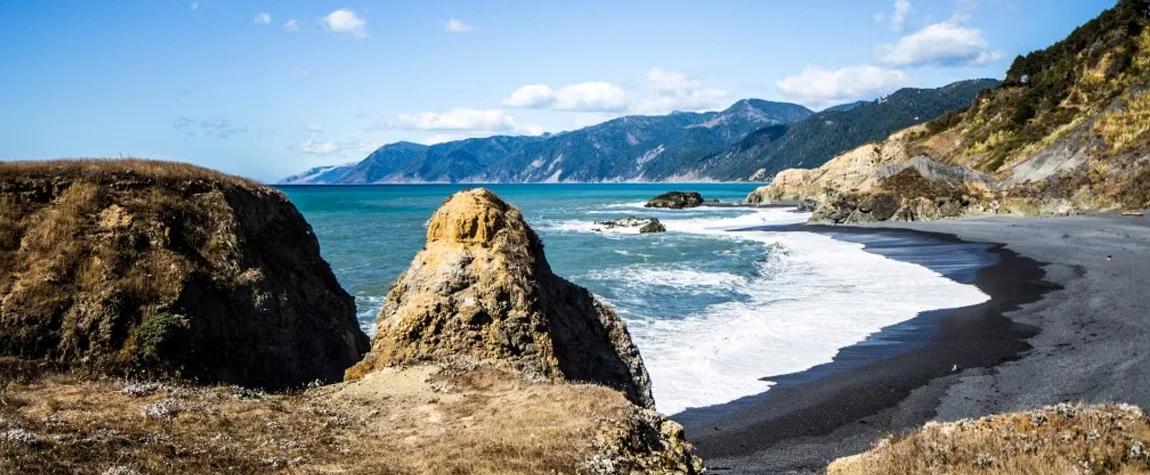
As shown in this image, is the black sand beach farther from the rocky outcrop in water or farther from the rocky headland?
the rocky outcrop in water

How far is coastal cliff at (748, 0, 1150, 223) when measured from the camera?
49.3 metres

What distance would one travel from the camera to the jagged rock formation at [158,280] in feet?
32.6

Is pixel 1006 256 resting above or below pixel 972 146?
below

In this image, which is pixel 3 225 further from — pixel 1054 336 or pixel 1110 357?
pixel 1054 336

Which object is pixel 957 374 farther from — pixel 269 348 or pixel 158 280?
pixel 158 280

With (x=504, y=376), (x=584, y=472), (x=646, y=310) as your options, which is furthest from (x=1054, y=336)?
(x=584, y=472)

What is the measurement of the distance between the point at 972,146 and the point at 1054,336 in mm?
62852

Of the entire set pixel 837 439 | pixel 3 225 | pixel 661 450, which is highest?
pixel 3 225

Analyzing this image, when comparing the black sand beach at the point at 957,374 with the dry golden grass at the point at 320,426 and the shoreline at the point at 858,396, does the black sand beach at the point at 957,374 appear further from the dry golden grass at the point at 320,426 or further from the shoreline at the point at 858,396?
the dry golden grass at the point at 320,426

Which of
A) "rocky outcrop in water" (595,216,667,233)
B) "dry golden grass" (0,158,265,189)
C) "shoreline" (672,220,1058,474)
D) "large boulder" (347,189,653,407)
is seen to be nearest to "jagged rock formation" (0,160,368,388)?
"dry golden grass" (0,158,265,189)

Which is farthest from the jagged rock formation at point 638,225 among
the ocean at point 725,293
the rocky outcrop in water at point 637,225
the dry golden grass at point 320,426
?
the dry golden grass at point 320,426

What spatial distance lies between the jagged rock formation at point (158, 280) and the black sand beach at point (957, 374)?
7423 millimetres

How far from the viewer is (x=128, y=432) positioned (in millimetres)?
6793

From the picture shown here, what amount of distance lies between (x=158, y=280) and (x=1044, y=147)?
65.4m
